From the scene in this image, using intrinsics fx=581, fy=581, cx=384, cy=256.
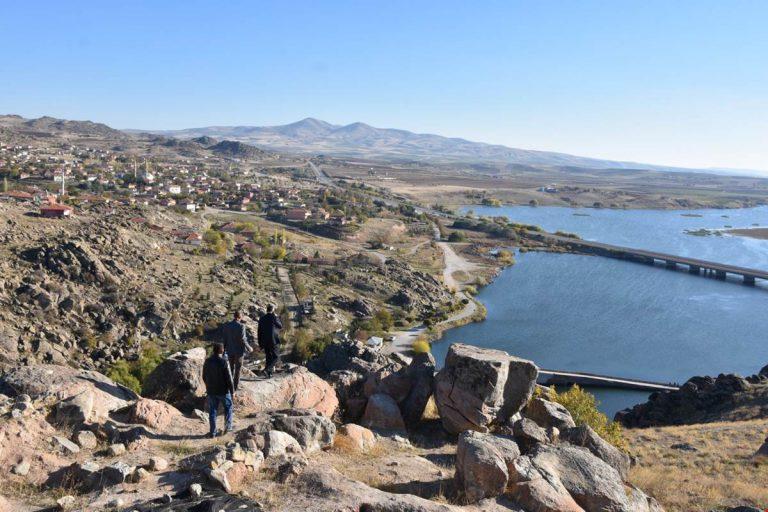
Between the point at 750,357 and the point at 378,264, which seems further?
the point at 378,264

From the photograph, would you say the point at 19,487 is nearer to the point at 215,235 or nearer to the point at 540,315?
the point at 540,315

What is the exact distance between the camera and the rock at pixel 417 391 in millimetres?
9969

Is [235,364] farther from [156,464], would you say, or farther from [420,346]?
[420,346]

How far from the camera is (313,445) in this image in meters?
7.34

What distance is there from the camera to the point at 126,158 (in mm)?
113438

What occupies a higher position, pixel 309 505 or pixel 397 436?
pixel 309 505

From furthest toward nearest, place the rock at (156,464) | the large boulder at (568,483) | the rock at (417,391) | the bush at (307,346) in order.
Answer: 1. the bush at (307,346)
2. the rock at (417,391)
3. the large boulder at (568,483)
4. the rock at (156,464)

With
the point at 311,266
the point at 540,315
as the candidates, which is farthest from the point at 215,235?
the point at 540,315

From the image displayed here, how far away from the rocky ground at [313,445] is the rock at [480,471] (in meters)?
0.02

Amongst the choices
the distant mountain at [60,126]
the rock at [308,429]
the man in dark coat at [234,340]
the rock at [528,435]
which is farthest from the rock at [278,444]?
the distant mountain at [60,126]

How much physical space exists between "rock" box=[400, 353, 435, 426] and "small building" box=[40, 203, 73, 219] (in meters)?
35.4

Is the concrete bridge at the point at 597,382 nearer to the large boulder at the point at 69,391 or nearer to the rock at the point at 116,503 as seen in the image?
the large boulder at the point at 69,391

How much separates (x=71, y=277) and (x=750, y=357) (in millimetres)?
39045

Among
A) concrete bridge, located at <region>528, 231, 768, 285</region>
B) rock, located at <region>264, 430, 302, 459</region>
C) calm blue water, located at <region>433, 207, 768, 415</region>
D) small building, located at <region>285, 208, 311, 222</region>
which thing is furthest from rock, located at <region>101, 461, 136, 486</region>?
concrete bridge, located at <region>528, 231, 768, 285</region>
